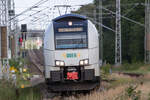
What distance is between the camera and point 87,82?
12945 millimetres

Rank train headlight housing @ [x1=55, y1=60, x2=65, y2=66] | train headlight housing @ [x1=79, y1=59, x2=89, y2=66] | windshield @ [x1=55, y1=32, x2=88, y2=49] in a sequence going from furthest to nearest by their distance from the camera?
windshield @ [x1=55, y1=32, x2=88, y2=49] < train headlight housing @ [x1=79, y1=59, x2=89, y2=66] < train headlight housing @ [x1=55, y1=60, x2=65, y2=66]

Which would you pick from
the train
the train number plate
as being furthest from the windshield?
the train number plate

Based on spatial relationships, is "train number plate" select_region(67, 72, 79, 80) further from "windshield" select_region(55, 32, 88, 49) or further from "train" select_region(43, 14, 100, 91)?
"windshield" select_region(55, 32, 88, 49)

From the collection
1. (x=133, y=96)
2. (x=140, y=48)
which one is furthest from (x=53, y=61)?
(x=140, y=48)

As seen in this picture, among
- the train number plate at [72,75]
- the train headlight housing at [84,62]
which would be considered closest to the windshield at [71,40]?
the train headlight housing at [84,62]

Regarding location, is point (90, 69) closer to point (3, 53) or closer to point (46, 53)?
point (46, 53)

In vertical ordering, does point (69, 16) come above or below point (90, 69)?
above

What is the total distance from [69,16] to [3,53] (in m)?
5.66

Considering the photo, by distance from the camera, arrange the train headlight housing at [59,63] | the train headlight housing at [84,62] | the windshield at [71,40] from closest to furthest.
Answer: the train headlight housing at [59,63] < the train headlight housing at [84,62] < the windshield at [71,40]

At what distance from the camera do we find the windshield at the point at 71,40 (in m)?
12.8

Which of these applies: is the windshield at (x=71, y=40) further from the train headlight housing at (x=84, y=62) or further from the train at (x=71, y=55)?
the train headlight housing at (x=84, y=62)

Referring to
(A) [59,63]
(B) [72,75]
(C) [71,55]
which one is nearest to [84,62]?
(C) [71,55]

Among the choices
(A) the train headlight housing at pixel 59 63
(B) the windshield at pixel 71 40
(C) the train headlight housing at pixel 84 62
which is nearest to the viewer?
(A) the train headlight housing at pixel 59 63

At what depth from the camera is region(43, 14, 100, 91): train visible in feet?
41.2
